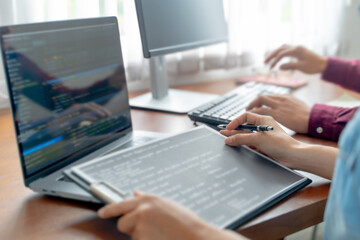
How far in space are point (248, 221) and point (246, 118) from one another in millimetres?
298

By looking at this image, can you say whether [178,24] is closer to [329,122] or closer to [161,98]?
[161,98]

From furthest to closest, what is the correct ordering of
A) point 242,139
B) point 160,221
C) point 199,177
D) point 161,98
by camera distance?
point 161,98 → point 242,139 → point 199,177 → point 160,221

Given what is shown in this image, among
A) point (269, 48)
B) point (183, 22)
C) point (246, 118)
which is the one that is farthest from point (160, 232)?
point (269, 48)

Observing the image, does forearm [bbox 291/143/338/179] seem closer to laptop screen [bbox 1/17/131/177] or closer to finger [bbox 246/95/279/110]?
finger [bbox 246/95/279/110]

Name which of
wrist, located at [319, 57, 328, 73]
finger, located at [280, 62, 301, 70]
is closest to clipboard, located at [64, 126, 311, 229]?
finger, located at [280, 62, 301, 70]

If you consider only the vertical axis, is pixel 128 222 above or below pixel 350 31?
below

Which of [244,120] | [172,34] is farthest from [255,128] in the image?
[172,34]

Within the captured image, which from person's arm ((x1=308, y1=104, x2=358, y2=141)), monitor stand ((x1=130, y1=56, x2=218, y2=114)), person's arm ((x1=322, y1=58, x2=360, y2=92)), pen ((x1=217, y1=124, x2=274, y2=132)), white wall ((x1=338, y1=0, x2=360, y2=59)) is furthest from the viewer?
white wall ((x1=338, y1=0, x2=360, y2=59))

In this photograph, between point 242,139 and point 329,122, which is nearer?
point 242,139

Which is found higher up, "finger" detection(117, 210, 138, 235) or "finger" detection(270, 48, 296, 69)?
"finger" detection(270, 48, 296, 69)

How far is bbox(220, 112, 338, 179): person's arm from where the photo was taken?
0.71m

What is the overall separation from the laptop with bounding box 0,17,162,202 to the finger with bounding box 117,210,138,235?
101 mm

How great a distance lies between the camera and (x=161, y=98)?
48.8 inches

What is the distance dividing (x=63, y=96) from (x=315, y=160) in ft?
1.62
